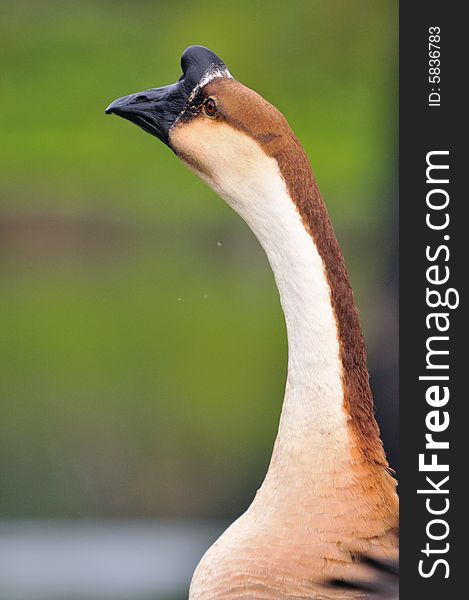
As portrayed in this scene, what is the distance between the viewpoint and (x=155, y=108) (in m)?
1.27

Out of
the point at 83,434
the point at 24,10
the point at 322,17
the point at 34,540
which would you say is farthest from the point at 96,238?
the point at 34,540

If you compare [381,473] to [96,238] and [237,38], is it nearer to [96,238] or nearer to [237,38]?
[237,38]

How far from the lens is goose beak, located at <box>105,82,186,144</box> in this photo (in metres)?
1.27

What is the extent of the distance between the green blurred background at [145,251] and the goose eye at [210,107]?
1.59m

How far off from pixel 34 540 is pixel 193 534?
12.8 inches

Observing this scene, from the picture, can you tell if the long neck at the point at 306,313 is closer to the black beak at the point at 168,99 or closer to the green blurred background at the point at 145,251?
the black beak at the point at 168,99

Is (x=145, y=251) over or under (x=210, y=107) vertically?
over

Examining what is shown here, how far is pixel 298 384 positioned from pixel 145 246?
3.82 meters

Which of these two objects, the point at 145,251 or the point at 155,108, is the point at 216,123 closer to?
the point at 155,108

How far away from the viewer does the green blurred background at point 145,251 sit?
3.13 m

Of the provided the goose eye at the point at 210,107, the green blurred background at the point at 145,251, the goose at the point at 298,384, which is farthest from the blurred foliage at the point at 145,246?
the goose eye at the point at 210,107

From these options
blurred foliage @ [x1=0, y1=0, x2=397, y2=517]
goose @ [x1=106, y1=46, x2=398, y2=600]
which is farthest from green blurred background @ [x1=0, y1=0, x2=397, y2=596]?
goose @ [x1=106, y1=46, x2=398, y2=600]

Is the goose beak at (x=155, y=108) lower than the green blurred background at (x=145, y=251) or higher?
lower

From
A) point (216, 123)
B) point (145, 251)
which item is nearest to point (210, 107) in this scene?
point (216, 123)
